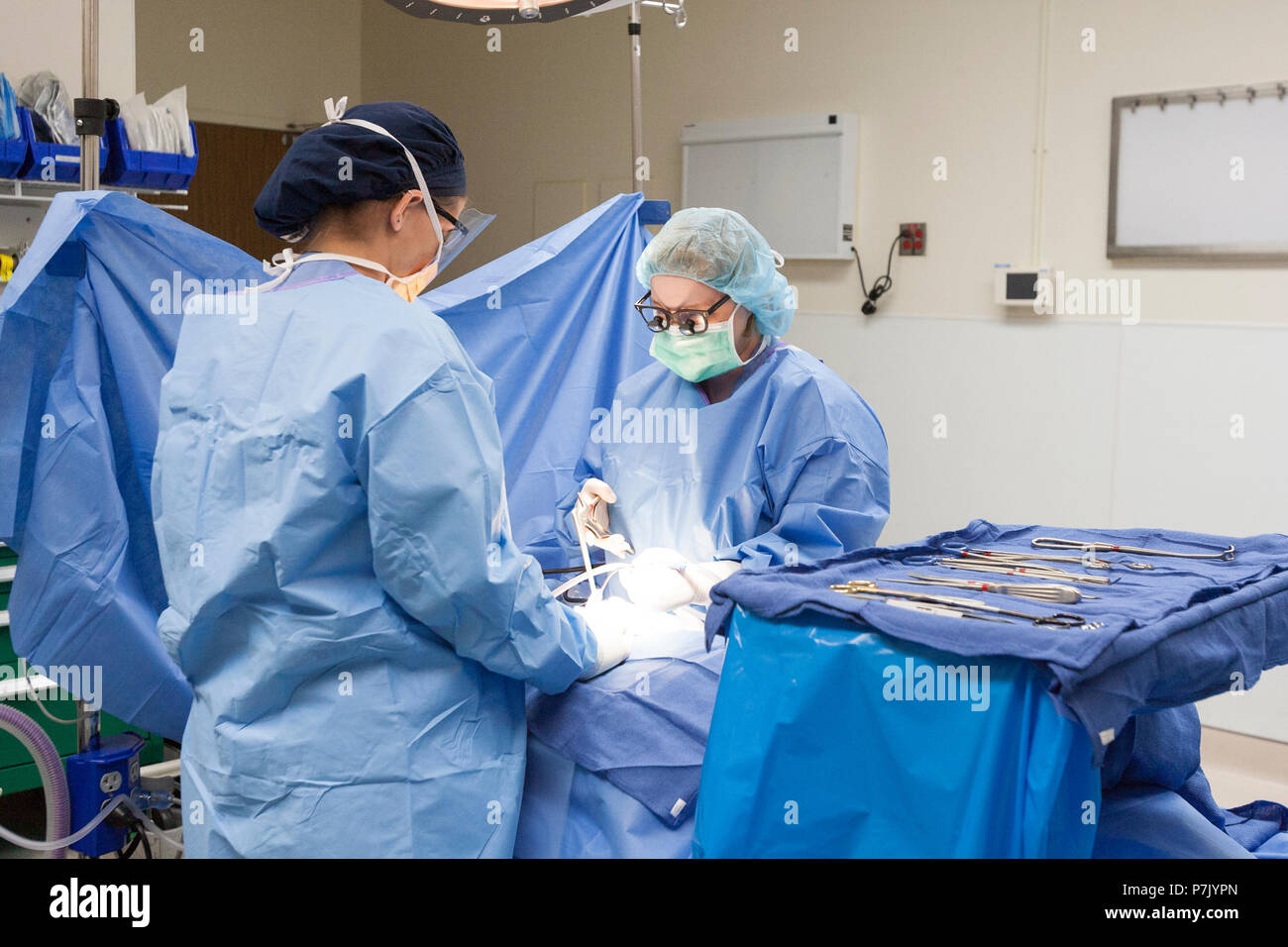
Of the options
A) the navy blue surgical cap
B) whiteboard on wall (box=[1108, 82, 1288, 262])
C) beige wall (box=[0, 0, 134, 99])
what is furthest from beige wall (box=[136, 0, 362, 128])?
the navy blue surgical cap

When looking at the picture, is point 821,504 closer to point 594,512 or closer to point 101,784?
point 594,512

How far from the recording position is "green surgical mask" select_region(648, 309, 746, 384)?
205 cm

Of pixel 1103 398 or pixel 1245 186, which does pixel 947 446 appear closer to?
pixel 1103 398

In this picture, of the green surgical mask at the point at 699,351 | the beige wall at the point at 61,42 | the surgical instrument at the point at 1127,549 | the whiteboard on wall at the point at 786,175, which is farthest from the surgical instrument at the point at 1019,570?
the whiteboard on wall at the point at 786,175

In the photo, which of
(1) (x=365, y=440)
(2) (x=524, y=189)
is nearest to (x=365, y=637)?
(1) (x=365, y=440)

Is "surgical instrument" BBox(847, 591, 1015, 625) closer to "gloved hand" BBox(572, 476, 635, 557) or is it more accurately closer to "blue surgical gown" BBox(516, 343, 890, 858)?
"blue surgical gown" BBox(516, 343, 890, 858)

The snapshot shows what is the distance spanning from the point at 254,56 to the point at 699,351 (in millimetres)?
4371

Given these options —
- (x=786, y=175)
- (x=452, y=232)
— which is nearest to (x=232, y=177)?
(x=786, y=175)

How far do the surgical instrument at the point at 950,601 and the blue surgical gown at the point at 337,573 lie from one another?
0.42 metres

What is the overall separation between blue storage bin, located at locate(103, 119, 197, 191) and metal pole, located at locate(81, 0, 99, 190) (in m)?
0.71

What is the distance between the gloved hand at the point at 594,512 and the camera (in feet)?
7.00

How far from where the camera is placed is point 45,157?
2.80 metres

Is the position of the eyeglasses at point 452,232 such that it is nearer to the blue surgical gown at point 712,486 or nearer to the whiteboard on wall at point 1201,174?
the blue surgical gown at point 712,486

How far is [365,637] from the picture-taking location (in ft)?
4.57
